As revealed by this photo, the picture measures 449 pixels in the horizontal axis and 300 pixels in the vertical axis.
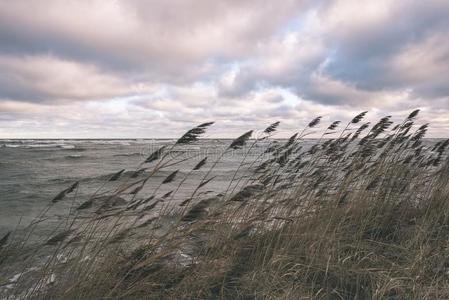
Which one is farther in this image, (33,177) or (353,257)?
(33,177)

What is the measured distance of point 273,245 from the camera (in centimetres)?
403

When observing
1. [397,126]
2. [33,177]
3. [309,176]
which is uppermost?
[397,126]

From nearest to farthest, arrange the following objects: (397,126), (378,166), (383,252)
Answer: (383,252) < (378,166) < (397,126)

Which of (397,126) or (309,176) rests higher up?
(397,126)

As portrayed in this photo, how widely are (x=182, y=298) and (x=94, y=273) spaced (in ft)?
2.42

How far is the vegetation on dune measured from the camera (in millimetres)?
2967

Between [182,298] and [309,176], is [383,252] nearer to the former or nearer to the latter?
[309,176]

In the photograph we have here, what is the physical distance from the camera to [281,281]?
313cm

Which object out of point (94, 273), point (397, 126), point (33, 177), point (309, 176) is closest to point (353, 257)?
point (309, 176)

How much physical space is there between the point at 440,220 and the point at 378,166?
100cm

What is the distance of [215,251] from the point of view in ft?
11.7

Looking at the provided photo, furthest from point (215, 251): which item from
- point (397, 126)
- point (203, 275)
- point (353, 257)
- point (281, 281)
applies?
point (397, 126)

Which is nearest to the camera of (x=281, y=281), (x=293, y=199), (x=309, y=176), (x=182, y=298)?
(x=182, y=298)

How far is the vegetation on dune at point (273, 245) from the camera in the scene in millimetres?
2967
